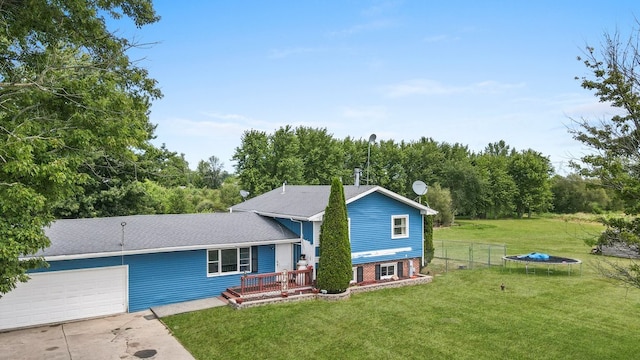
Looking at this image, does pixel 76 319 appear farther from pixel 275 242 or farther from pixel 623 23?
pixel 623 23

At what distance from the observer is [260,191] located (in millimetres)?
43969

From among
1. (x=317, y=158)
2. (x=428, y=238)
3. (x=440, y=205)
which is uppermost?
(x=317, y=158)

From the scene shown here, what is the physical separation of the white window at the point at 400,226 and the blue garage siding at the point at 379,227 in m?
0.18

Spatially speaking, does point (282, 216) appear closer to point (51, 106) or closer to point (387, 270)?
point (387, 270)

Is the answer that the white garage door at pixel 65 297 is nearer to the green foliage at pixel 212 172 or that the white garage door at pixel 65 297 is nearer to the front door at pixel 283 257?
the front door at pixel 283 257

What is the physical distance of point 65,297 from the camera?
13.6m

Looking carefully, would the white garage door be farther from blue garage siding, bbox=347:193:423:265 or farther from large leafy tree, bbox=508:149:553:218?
large leafy tree, bbox=508:149:553:218

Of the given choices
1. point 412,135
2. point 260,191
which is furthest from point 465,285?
point 412,135

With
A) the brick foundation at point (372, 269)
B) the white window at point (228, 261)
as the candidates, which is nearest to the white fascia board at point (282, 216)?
the white window at point (228, 261)

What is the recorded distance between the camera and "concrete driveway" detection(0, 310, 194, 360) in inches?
422

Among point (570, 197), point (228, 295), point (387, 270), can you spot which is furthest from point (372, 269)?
point (570, 197)

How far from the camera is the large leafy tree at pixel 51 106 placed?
7.53 metres

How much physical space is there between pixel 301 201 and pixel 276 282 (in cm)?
487

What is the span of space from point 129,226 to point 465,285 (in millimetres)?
15237
